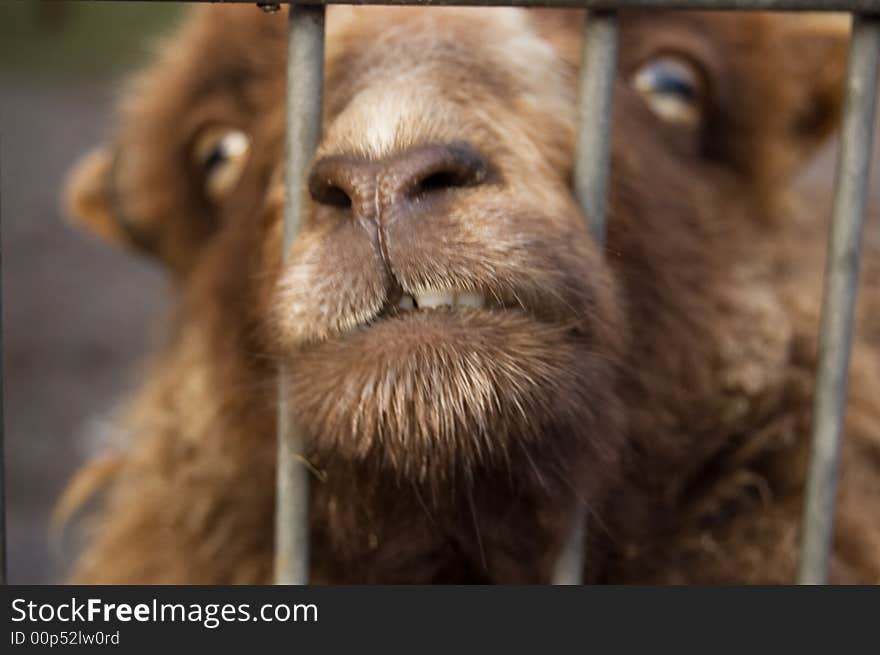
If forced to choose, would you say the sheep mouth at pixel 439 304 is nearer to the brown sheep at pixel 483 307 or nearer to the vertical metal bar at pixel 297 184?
the brown sheep at pixel 483 307

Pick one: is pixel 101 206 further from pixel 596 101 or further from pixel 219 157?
pixel 596 101

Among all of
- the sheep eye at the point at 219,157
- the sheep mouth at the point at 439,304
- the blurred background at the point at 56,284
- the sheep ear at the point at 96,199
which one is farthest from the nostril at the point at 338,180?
the blurred background at the point at 56,284

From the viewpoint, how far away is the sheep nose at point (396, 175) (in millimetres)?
1893

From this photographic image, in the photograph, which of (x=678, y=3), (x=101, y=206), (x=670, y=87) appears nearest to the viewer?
(x=678, y=3)

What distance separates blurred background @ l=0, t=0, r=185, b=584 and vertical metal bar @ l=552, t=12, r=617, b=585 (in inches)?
104

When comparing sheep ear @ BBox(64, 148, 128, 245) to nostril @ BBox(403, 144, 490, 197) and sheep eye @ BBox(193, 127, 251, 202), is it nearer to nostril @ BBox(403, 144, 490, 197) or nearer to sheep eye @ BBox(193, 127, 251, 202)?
sheep eye @ BBox(193, 127, 251, 202)

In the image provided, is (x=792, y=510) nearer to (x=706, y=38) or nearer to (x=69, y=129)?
(x=706, y=38)

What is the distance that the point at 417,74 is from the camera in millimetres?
2162

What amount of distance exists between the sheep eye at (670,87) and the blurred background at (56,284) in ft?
7.35

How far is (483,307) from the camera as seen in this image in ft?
6.41

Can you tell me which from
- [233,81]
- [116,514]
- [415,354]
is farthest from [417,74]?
[116,514]

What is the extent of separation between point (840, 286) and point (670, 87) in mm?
1145

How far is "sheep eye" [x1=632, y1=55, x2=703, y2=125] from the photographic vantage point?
2.98 metres

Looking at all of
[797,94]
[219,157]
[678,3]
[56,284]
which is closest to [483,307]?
[678,3]
